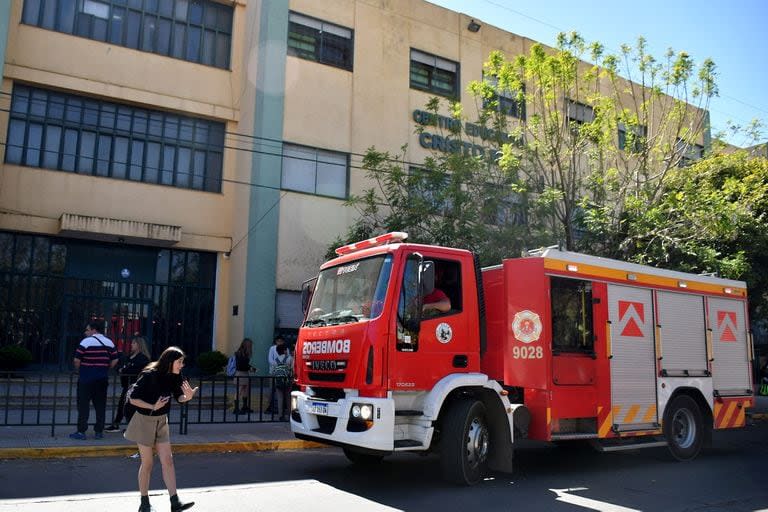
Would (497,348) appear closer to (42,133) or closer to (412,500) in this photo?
(412,500)

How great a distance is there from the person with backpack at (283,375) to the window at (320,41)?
955 cm

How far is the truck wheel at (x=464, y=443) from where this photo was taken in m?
7.57

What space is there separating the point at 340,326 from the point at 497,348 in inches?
84.9

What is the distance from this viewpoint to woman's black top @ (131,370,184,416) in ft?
20.7

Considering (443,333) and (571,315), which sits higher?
(571,315)

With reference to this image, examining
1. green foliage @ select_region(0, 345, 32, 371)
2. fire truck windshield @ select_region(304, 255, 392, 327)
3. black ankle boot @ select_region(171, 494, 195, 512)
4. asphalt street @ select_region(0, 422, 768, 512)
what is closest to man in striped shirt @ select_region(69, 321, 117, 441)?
asphalt street @ select_region(0, 422, 768, 512)

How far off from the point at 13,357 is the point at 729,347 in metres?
15.0

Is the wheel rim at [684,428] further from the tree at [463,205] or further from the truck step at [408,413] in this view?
the truck step at [408,413]

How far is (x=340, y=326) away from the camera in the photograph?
25.8ft

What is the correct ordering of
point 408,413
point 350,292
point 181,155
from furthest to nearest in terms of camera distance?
point 181,155, point 350,292, point 408,413

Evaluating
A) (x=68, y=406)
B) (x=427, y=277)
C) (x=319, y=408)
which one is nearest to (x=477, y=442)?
(x=319, y=408)

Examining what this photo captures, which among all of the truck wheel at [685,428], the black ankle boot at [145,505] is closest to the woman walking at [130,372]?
the black ankle boot at [145,505]

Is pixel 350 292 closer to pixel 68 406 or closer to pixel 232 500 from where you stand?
pixel 232 500

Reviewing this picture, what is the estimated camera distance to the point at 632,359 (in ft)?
31.0
